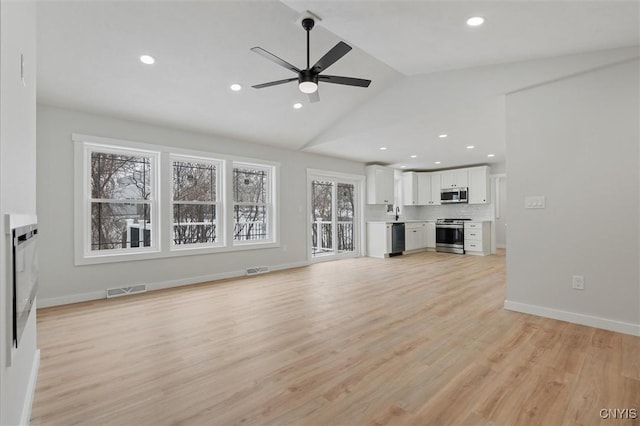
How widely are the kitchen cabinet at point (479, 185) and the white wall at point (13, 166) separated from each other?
8.43 meters

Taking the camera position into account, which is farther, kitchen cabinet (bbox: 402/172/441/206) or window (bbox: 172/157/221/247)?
kitchen cabinet (bbox: 402/172/441/206)

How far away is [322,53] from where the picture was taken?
3.57 m

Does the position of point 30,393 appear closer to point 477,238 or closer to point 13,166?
point 13,166

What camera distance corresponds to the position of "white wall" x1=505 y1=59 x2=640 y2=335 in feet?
9.15

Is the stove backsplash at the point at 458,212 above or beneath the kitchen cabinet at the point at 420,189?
beneath

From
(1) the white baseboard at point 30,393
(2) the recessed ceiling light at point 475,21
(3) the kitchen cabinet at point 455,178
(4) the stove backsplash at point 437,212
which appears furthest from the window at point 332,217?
(1) the white baseboard at point 30,393

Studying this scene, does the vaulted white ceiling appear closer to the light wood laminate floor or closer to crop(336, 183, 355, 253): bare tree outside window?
the light wood laminate floor

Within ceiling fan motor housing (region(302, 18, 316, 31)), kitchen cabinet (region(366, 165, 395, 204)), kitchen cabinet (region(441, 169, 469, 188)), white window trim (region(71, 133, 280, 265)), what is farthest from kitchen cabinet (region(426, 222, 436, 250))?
ceiling fan motor housing (region(302, 18, 316, 31))

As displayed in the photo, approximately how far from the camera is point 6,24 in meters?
1.16

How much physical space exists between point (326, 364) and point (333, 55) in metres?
2.38

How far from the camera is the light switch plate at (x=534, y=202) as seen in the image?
323 cm

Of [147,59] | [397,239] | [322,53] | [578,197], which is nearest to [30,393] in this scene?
[147,59]

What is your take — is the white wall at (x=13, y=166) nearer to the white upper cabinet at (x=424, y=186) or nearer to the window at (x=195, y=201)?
the window at (x=195, y=201)

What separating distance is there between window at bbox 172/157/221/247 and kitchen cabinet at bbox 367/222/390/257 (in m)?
3.87
